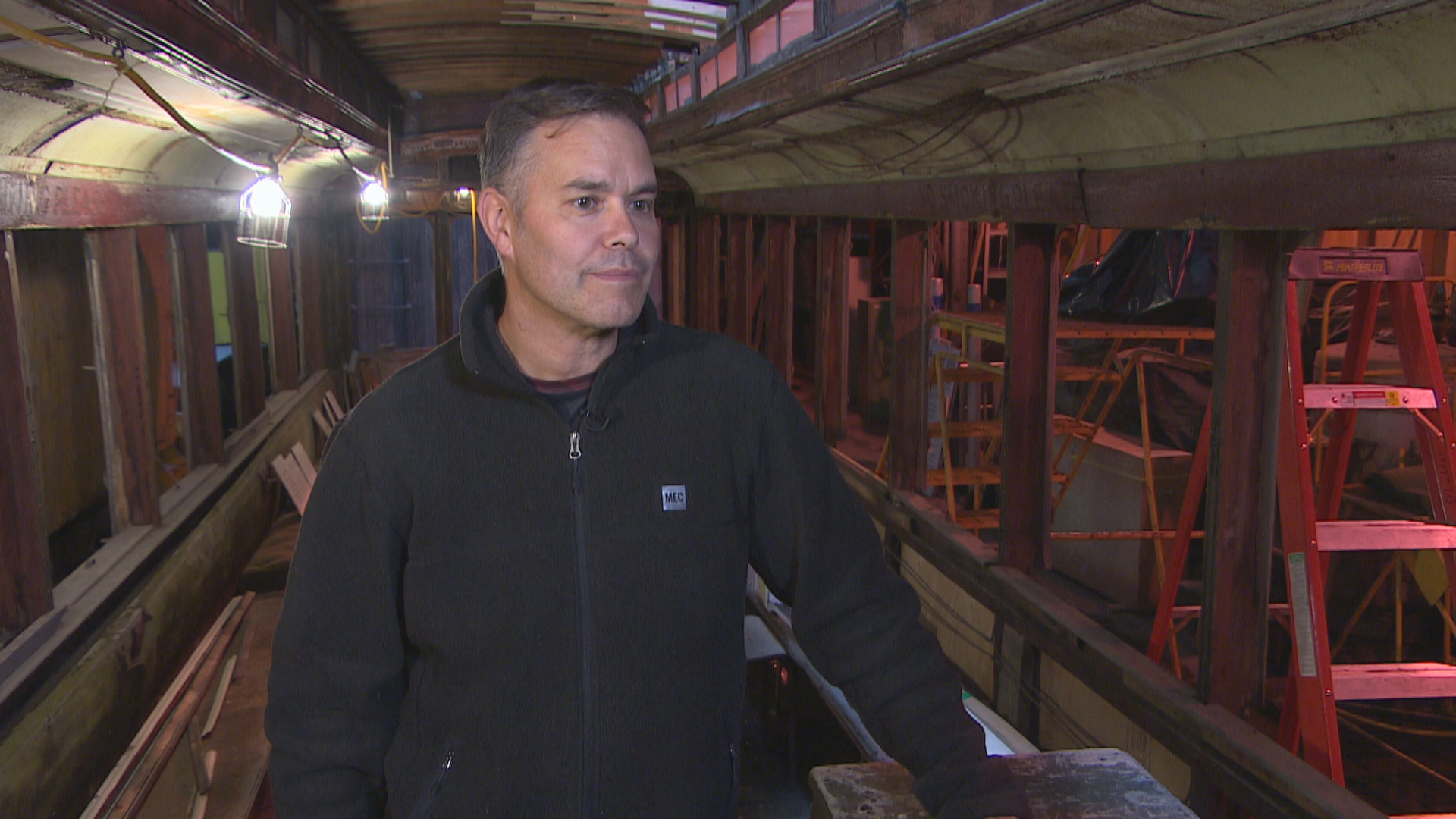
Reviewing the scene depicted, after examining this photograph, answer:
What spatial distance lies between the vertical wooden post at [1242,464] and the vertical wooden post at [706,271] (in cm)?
627

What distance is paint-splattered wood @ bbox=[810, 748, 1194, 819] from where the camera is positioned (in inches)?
61.4

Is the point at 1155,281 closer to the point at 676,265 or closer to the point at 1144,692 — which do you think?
the point at 1144,692

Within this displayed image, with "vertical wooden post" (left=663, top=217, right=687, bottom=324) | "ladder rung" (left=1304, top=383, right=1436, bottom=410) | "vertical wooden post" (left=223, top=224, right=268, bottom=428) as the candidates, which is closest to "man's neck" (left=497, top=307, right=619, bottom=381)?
"ladder rung" (left=1304, top=383, right=1436, bottom=410)

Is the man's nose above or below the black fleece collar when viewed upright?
above

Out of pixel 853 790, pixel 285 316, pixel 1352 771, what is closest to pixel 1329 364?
pixel 1352 771

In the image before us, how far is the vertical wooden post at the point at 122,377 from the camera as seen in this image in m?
5.16

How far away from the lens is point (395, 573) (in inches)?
57.4

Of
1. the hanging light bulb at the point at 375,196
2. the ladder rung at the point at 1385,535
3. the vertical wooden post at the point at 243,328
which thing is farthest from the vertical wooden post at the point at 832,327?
the vertical wooden post at the point at 243,328

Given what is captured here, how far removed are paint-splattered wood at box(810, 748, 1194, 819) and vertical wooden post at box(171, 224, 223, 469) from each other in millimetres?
6128

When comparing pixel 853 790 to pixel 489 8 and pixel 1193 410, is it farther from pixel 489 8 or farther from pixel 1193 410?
pixel 1193 410

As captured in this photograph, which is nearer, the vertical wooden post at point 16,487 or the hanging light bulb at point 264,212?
the vertical wooden post at point 16,487

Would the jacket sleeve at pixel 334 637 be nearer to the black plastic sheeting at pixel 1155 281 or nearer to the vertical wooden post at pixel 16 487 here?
the vertical wooden post at pixel 16 487

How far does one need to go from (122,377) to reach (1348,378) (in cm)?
550

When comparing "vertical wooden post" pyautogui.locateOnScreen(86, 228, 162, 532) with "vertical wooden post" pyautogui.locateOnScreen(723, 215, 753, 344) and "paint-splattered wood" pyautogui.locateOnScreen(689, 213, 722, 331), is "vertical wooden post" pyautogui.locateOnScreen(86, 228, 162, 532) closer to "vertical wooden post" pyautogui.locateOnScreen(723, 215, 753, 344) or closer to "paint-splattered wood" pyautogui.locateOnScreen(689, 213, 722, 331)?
"vertical wooden post" pyautogui.locateOnScreen(723, 215, 753, 344)
